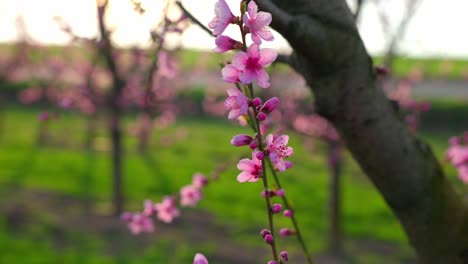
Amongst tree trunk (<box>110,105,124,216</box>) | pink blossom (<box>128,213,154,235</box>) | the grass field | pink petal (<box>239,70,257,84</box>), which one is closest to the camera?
pink petal (<box>239,70,257,84</box>)

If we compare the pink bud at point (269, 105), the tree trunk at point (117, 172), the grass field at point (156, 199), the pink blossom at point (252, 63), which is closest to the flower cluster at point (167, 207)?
the pink bud at point (269, 105)

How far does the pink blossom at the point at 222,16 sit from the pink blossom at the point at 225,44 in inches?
1.7

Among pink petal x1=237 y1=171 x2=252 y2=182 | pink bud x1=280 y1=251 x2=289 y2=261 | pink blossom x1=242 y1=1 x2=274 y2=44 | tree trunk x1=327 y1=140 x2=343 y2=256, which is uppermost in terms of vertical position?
tree trunk x1=327 y1=140 x2=343 y2=256

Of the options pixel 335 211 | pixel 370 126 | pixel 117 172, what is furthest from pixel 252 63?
pixel 117 172

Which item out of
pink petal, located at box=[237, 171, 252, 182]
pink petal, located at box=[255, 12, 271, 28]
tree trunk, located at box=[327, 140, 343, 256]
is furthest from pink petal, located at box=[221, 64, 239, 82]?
tree trunk, located at box=[327, 140, 343, 256]

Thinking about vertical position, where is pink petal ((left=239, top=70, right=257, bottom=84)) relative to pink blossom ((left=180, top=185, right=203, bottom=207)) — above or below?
below

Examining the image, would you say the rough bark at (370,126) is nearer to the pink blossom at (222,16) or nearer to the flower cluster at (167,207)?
the pink blossom at (222,16)

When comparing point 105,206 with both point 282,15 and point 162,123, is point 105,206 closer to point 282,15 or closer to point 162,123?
point 162,123

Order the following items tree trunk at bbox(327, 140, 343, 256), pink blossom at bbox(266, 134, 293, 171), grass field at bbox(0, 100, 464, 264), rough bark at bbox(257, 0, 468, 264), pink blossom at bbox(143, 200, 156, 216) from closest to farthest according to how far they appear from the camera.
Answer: pink blossom at bbox(266, 134, 293, 171), rough bark at bbox(257, 0, 468, 264), pink blossom at bbox(143, 200, 156, 216), grass field at bbox(0, 100, 464, 264), tree trunk at bbox(327, 140, 343, 256)

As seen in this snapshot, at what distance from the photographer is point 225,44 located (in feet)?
3.99

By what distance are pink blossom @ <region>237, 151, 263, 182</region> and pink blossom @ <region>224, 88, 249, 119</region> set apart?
→ 126 mm

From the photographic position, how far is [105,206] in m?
8.32

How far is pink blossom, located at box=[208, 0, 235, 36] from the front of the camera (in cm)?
114

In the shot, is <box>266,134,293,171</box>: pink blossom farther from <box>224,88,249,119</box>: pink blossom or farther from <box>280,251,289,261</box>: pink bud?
<box>280,251,289,261</box>: pink bud
